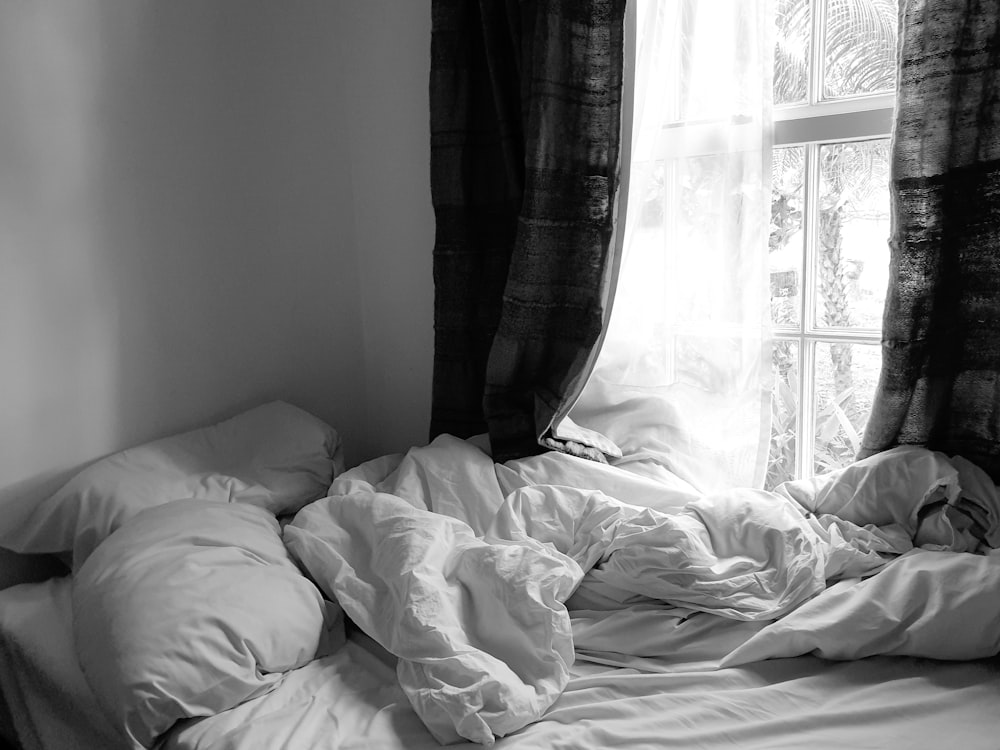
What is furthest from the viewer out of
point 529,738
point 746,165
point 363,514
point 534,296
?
point 534,296

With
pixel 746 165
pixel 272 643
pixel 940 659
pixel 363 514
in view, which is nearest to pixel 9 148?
pixel 363 514

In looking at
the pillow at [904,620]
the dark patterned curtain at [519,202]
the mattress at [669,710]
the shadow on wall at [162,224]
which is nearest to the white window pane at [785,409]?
the dark patterned curtain at [519,202]

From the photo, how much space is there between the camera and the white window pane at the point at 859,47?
1647 millimetres

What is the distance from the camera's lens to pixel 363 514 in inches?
62.7

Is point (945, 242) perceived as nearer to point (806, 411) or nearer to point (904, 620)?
point (806, 411)

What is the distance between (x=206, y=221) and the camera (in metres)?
2.03

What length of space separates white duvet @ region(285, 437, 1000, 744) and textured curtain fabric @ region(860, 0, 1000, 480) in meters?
0.13

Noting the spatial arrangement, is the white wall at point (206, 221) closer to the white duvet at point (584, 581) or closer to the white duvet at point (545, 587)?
the white duvet at point (545, 587)

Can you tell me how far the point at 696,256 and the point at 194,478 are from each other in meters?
1.20

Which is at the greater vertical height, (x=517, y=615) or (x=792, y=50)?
(x=792, y=50)

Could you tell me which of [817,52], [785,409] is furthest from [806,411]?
[817,52]

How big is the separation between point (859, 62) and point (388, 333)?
1.37 m

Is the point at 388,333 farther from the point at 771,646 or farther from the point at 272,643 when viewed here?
the point at 771,646

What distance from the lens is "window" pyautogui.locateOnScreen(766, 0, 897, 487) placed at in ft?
5.51
